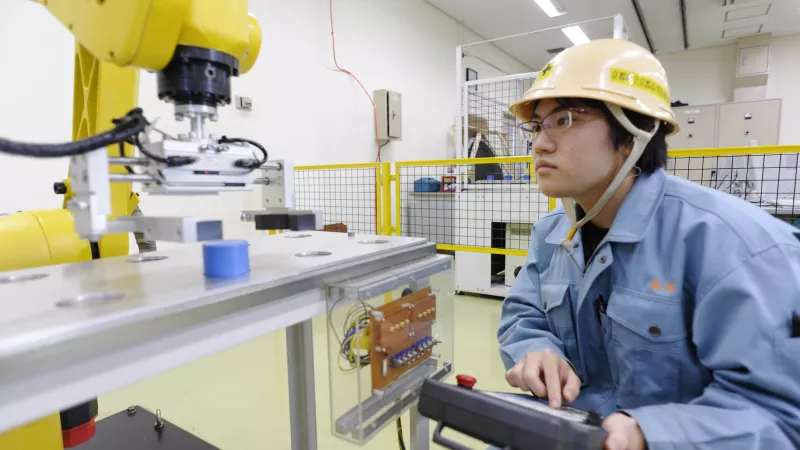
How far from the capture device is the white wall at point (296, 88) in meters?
2.07

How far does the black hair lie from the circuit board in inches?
19.6

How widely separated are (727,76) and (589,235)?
27.3 feet

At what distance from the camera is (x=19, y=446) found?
72 centimetres

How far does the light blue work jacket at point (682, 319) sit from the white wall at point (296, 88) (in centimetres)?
162

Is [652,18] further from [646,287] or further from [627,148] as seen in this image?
[646,287]

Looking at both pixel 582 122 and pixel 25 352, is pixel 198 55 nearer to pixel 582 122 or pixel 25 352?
pixel 25 352

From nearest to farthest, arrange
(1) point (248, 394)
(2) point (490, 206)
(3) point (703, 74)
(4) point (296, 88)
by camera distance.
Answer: (1) point (248, 394)
(2) point (490, 206)
(4) point (296, 88)
(3) point (703, 74)

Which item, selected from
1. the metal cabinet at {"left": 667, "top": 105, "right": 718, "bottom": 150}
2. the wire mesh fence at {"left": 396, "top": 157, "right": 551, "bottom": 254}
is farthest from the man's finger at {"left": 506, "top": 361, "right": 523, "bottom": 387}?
the metal cabinet at {"left": 667, "top": 105, "right": 718, "bottom": 150}

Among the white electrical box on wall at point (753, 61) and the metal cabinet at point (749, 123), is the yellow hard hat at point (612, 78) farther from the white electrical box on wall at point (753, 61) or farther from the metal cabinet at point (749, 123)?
the white electrical box on wall at point (753, 61)

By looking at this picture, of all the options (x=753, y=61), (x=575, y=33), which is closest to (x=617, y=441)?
(x=575, y=33)

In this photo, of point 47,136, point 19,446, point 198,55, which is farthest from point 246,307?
point 47,136

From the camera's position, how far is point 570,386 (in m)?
0.81

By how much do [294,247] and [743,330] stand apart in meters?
0.84

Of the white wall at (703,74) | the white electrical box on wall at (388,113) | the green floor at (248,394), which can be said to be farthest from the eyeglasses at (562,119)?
the white wall at (703,74)
